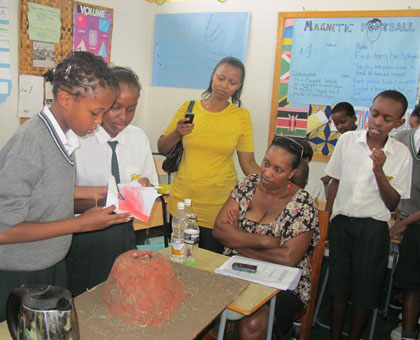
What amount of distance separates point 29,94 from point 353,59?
9.88 feet

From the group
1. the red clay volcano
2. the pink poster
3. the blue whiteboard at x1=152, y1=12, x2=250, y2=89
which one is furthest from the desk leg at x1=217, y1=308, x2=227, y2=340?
the blue whiteboard at x1=152, y1=12, x2=250, y2=89

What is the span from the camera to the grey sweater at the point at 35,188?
47.0 inches

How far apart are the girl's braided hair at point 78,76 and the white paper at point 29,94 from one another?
2269 mm

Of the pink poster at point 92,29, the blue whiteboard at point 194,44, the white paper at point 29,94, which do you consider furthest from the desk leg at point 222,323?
the blue whiteboard at point 194,44

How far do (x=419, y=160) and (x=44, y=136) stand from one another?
2432 millimetres

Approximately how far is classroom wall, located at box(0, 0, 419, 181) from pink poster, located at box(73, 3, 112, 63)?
0.10 m

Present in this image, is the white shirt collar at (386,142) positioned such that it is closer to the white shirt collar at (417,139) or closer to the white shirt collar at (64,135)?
the white shirt collar at (417,139)

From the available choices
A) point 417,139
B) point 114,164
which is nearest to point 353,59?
point 417,139

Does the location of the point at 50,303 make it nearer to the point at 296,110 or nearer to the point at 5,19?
the point at 5,19

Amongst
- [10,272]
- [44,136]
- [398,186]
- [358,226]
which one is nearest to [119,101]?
[44,136]

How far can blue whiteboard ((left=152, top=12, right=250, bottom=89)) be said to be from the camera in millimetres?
4281

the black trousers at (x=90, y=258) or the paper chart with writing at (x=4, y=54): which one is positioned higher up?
the paper chart with writing at (x=4, y=54)

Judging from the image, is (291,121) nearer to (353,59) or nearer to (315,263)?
(353,59)

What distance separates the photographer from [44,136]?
1.27 m
